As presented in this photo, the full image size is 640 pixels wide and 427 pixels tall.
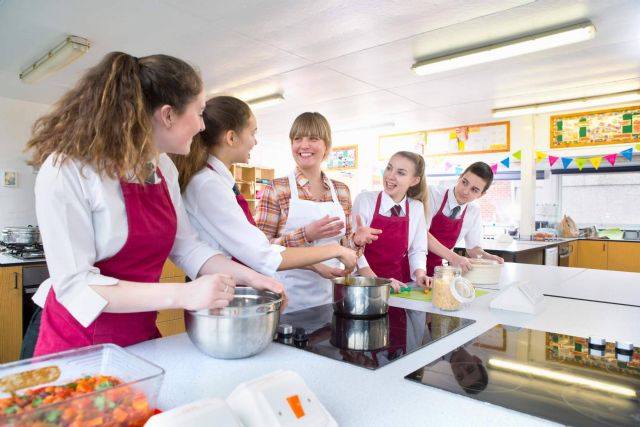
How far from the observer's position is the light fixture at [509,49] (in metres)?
3.44

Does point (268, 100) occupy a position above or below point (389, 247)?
above

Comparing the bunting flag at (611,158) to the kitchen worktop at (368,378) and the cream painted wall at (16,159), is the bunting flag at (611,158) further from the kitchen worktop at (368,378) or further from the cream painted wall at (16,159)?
the cream painted wall at (16,159)

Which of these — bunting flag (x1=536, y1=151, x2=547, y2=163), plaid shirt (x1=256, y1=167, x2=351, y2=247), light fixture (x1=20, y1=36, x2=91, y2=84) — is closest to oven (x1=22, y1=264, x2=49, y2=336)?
light fixture (x1=20, y1=36, x2=91, y2=84)

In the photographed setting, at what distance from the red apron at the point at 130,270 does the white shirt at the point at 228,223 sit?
0.65ft

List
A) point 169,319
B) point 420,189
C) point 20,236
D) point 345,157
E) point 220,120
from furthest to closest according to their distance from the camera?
1. point 345,157
2. point 169,319
3. point 20,236
4. point 420,189
5. point 220,120

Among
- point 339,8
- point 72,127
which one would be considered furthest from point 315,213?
point 339,8

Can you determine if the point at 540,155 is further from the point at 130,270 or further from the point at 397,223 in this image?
the point at 130,270

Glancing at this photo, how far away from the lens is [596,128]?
5.95m

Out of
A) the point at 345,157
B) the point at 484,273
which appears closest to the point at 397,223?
the point at 484,273

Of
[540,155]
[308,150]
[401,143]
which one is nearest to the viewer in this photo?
[308,150]

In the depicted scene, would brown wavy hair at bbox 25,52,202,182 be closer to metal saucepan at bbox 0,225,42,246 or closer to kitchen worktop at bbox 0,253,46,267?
kitchen worktop at bbox 0,253,46,267

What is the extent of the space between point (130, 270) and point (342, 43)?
326 cm

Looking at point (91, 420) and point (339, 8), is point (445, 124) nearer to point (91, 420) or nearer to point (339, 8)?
point (339, 8)

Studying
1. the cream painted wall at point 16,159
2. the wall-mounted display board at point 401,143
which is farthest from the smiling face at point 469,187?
the cream painted wall at point 16,159
